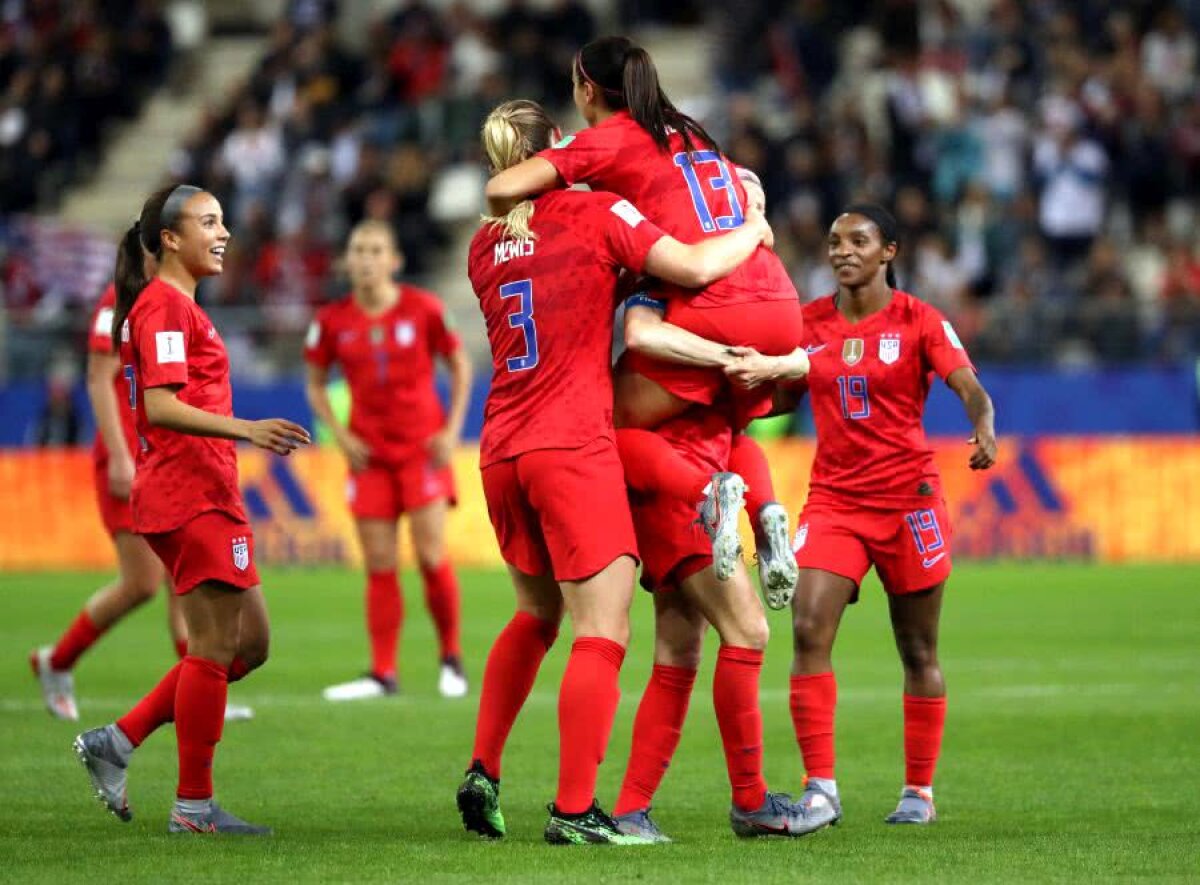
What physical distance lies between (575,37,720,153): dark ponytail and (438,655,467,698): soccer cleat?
19.1 ft

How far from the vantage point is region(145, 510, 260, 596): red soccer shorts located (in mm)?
7633

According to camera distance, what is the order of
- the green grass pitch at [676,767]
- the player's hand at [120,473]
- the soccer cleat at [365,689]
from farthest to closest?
1. the soccer cleat at [365,689]
2. the player's hand at [120,473]
3. the green grass pitch at [676,767]

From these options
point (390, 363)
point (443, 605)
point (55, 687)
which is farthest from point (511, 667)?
point (390, 363)

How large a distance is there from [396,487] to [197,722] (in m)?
5.43

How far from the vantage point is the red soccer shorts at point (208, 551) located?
763 centimetres

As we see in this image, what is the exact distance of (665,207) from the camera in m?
7.24

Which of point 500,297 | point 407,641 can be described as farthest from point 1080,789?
point 407,641

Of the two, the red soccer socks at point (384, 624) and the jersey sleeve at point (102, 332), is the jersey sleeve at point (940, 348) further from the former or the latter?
the red soccer socks at point (384, 624)

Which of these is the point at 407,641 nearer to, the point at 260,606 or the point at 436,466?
the point at 436,466

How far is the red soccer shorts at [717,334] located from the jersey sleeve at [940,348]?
1.16 metres

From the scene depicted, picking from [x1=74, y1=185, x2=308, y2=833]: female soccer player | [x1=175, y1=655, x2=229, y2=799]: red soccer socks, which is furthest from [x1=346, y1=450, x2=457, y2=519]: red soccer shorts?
[x1=175, y1=655, x2=229, y2=799]: red soccer socks

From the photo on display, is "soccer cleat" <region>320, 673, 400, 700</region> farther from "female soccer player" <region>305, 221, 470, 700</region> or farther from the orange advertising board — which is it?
the orange advertising board

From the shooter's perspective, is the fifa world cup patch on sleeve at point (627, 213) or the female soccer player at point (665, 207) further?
the female soccer player at point (665, 207)

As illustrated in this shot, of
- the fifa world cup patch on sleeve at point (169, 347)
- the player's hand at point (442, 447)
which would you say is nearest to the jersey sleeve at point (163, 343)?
the fifa world cup patch on sleeve at point (169, 347)
